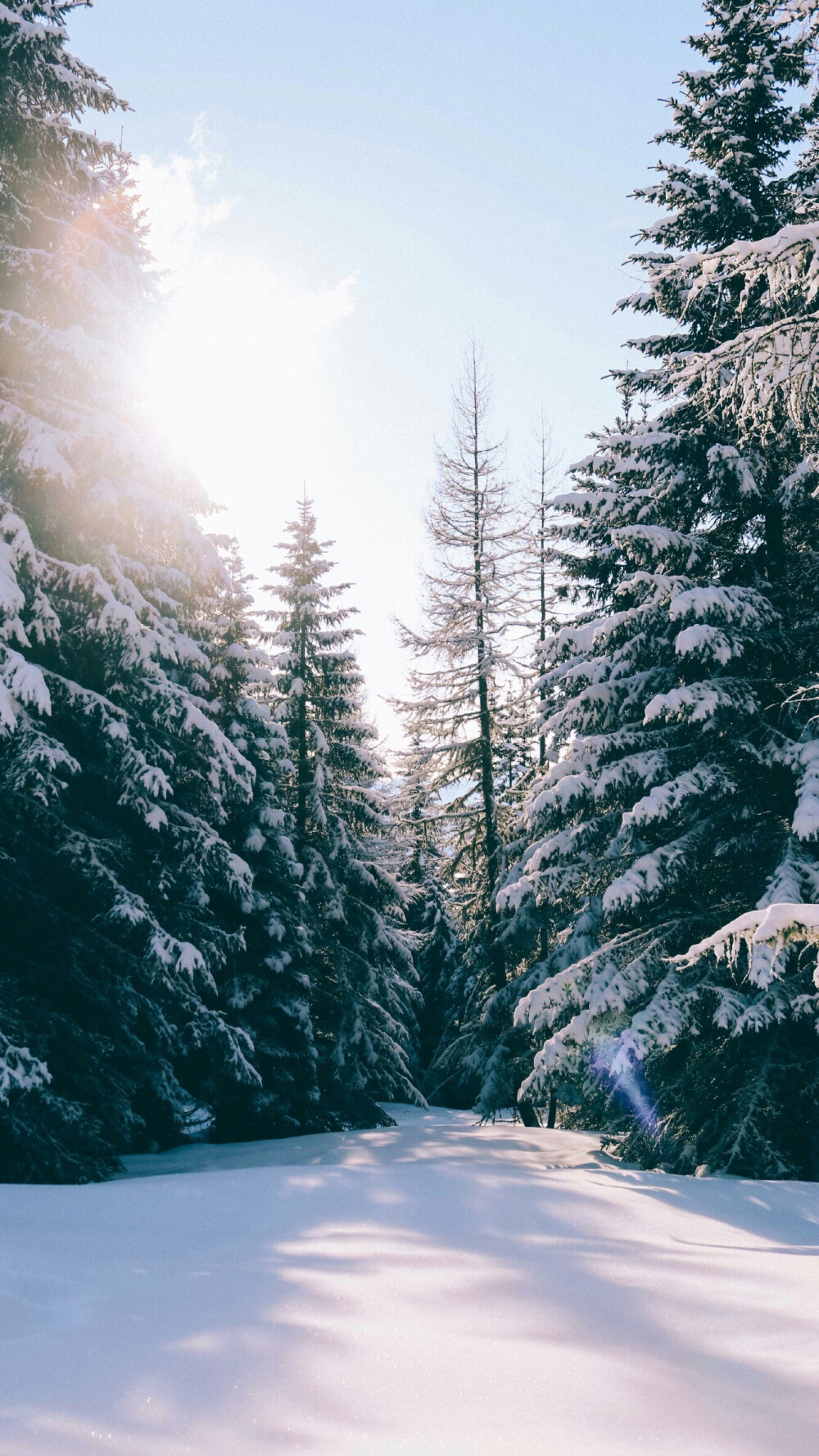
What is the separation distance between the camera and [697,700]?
904cm

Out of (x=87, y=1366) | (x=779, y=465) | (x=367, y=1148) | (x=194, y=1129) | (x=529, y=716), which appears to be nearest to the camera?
(x=87, y=1366)

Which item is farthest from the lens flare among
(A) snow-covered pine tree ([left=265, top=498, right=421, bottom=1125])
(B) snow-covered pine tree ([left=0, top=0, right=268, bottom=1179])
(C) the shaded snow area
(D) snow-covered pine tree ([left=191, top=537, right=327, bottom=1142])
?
(A) snow-covered pine tree ([left=265, top=498, right=421, bottom=1125])

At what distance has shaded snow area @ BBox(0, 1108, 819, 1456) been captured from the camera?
2242 millimetres

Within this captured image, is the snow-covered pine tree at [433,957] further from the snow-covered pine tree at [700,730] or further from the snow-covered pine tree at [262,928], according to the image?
the snow-covered pine tree at [700,730]

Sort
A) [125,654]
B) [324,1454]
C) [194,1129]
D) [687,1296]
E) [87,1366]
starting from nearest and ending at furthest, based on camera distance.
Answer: [324,1454], [87,1366], [687,1296], [125,654], [194,1129]

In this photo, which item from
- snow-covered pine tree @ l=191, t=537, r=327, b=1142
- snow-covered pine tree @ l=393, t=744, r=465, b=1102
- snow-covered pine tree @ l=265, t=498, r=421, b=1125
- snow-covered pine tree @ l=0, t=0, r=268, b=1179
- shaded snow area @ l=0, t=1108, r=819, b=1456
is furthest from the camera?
snow-covered pine tree @ l=393, t=744, r=465, b=1102

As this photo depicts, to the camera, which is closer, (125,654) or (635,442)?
(125,654)

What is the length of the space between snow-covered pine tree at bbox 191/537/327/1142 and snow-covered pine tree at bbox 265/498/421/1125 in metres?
1.32

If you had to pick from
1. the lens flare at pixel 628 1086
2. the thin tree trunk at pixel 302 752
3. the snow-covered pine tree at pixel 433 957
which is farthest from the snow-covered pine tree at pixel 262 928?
the snow-covered pine tree at pixel 433 957

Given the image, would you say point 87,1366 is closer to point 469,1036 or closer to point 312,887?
point 312,887

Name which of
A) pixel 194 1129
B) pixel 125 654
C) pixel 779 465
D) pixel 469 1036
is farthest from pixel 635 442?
pixel 194 1129

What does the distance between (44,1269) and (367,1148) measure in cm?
797

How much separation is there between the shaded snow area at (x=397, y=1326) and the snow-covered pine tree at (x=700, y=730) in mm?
3271

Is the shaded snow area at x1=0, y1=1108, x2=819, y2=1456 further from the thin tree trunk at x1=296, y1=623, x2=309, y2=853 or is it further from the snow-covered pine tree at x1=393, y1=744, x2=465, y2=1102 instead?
the snow-covered pine tree at x1=393, y1=744, x2=465, y2=1102
